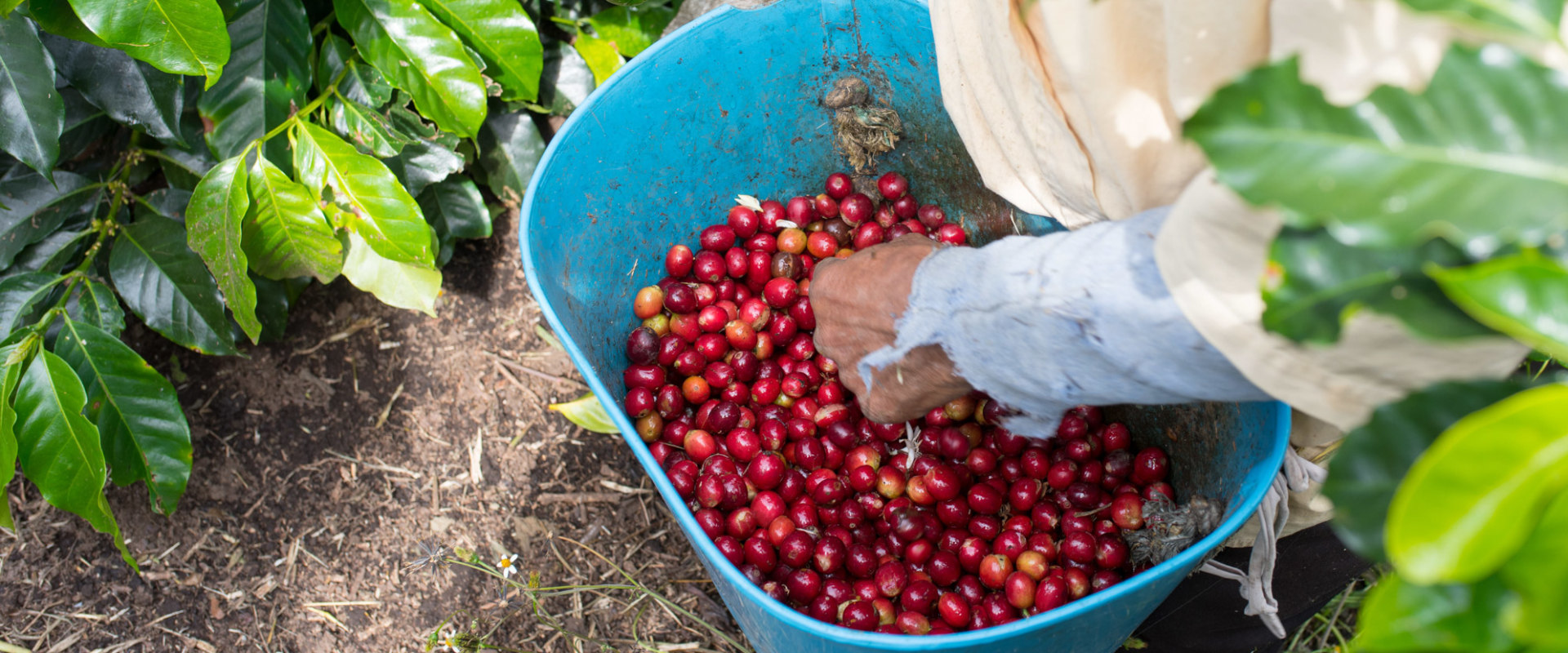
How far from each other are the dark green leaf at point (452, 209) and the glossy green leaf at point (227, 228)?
49 centimetres

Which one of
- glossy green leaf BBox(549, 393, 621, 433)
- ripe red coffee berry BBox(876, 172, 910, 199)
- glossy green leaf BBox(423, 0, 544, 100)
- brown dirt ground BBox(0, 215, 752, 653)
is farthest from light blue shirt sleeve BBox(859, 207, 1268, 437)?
brown dirt ground BBox(0, 215, 752, 653)

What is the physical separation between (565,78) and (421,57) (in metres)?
0.44

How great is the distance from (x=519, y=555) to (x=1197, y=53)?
200 cm

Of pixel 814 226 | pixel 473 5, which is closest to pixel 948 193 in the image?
pixel 814 226

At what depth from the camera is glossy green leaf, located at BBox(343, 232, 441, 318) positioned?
2055 millimetres

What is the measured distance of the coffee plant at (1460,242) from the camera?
455mm

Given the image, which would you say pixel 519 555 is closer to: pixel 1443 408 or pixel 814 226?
pixel 814 226

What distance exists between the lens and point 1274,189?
20.6 inches

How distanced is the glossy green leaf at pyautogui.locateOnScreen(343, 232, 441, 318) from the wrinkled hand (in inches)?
39.7

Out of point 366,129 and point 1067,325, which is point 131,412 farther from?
point 1067,325

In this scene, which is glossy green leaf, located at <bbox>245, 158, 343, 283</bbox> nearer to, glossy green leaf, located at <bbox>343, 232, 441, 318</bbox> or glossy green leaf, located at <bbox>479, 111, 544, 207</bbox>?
glossy green leaf, located at <bbox>343, 232, 441, 318</bbox>

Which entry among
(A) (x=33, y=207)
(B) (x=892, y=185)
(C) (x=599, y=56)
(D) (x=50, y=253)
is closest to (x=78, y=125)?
(A) (x=33, y=207)

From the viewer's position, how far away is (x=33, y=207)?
212cm

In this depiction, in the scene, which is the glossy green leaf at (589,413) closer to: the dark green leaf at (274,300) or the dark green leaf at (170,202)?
the dark green leaf at (274,300)
